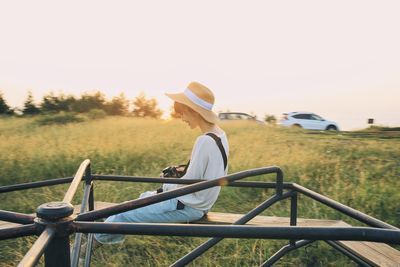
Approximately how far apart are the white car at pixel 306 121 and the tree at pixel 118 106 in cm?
1920

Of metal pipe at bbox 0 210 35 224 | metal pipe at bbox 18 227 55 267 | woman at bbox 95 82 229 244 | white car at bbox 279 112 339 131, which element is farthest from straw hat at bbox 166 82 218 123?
white car at bbox 279 112 339 131

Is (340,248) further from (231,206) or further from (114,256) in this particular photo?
(231,206)

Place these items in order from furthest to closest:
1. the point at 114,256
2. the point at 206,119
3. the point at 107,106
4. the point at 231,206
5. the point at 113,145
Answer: the point at 107,106 < the point at 113,145 < the point at 231,206 < the point at 114,256 < the point at 206,119

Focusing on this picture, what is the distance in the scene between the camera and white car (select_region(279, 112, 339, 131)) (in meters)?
20.3

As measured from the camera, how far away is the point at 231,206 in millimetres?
Answer: 4293

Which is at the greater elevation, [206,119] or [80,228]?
[206,119]

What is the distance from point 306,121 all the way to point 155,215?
18.8 metres

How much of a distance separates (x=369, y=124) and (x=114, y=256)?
19.0 m

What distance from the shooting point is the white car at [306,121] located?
20297 millimetres

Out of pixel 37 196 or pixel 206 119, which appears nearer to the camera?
pixel 206 119

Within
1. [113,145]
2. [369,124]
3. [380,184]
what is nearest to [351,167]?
[380,184]

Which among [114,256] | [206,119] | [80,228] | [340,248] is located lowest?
[114,256]

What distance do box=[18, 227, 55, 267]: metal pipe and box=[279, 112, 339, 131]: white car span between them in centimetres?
2011

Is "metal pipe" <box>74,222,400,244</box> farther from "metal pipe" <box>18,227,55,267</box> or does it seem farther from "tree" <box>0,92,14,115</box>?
"tree" <box>0,92,14,115</box>
